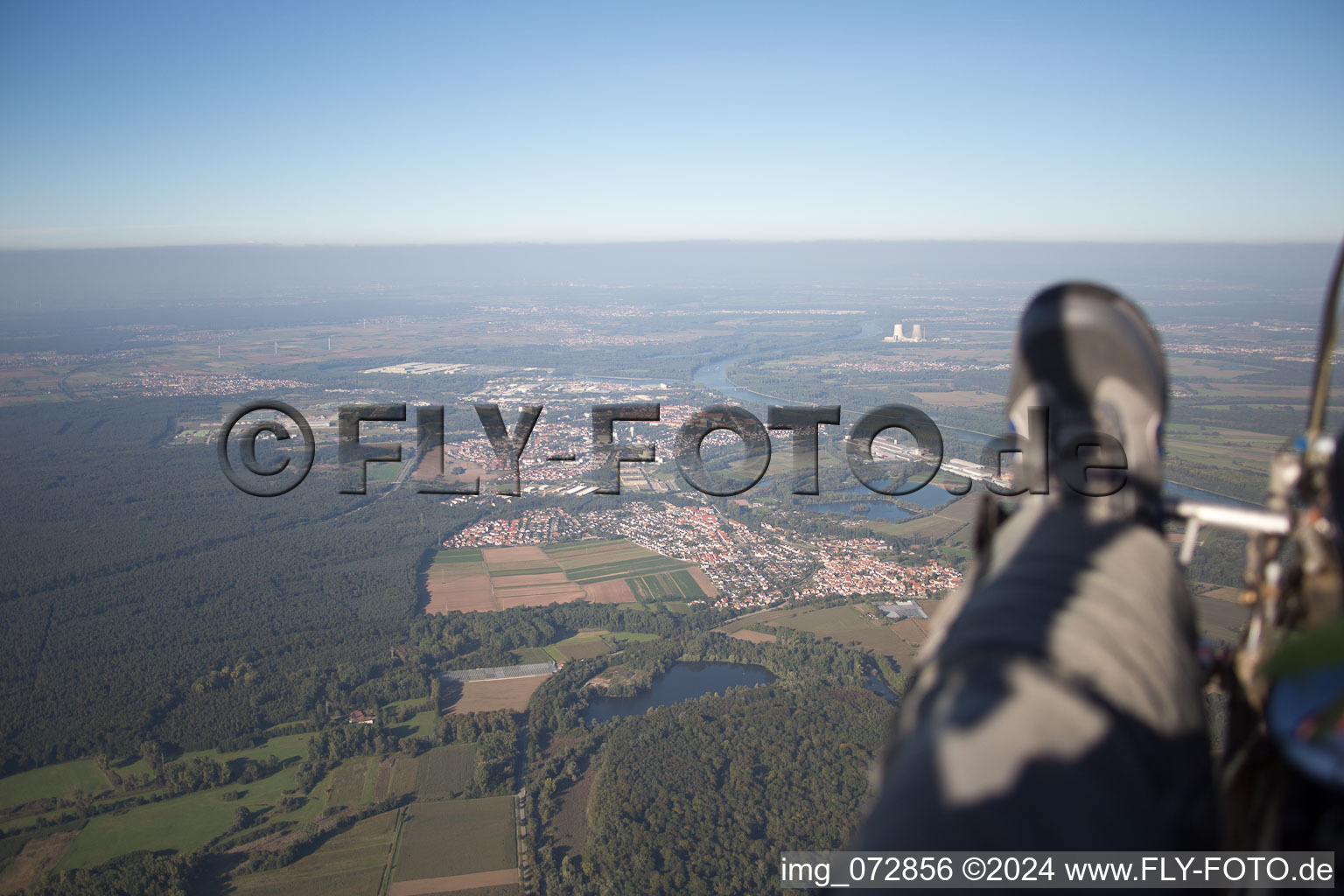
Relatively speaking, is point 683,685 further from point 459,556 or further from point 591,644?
point 459,556

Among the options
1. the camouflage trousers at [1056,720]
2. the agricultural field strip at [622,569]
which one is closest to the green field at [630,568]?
the agricultural field strip at [622,569]

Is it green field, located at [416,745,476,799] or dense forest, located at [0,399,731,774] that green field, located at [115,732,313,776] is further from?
green field, located at [416,745,476,799]

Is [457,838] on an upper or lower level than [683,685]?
lower

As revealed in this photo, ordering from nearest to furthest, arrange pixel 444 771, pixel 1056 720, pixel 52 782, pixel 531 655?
pixel 1056 720 → pixel 444 771 → pixel 52 782 → pixel 531 655

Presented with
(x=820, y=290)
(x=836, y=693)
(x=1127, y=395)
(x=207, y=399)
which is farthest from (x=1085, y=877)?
(x=820, y=290)

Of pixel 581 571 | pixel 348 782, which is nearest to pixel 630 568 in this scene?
pixel 581 571

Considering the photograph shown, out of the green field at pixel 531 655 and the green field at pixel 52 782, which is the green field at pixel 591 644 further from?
the green field at pixel 52 782

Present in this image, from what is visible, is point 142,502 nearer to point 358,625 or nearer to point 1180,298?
point 358,625

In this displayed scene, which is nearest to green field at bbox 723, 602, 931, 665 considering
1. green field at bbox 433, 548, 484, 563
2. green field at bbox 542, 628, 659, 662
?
green field at bbox 542, 628, 659, 662

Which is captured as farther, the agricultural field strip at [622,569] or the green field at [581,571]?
the agricultural field strip at [622,569]
